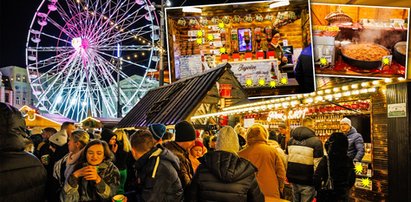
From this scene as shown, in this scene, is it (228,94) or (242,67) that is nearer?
(228,94)

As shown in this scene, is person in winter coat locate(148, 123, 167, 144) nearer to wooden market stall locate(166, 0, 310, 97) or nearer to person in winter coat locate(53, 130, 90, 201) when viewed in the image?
person in winter coat locate(53, 130, 90, 201)

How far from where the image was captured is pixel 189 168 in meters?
4.63

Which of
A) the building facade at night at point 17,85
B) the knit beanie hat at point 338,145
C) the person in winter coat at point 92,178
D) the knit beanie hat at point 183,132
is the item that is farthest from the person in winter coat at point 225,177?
the building facade at night at point 17,85

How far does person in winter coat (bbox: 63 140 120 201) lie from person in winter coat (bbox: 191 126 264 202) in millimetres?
943

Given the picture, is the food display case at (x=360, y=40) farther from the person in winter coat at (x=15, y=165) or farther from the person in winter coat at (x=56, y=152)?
the person in winter coat at (x=15, y=165)

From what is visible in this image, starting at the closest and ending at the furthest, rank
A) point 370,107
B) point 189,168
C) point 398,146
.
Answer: point 189,168 → point 398,146 → point 370,107

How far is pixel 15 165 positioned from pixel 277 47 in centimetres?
692

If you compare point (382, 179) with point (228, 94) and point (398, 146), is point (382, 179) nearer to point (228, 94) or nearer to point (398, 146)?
point (398, 146)

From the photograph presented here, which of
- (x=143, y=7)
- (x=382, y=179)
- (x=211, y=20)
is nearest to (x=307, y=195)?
(x=382, y=179)

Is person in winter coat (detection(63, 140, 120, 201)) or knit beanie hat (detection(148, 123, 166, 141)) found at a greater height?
knit beanie hat (detection(148, 123, 166, 141))

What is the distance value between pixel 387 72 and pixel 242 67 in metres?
3.02

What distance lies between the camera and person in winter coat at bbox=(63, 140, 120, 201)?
3682 mm

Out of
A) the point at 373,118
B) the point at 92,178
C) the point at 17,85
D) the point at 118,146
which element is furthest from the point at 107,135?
the point at 17,85

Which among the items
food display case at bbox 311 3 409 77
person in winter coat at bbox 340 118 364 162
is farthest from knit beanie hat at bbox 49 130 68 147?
person in winter coat at bbox 340 118 364 162
